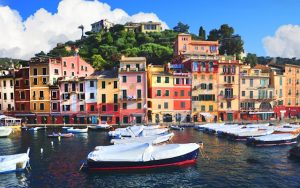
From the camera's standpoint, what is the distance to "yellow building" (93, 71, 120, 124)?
82500 millimetres

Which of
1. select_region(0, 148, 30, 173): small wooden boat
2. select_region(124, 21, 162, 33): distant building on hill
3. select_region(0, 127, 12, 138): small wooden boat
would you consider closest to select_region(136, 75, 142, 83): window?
select_region(0, 127, 12, 138): small wooden boat

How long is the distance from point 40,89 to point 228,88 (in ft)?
162

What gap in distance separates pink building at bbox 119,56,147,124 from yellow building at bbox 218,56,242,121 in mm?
20802

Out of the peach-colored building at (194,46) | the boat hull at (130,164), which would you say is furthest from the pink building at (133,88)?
the peach-colored building at (194,46)

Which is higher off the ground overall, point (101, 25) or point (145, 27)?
point (101, 25)

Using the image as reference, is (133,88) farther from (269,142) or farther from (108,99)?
(269,142)

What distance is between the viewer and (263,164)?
134 feet

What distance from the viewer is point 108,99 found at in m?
82.9

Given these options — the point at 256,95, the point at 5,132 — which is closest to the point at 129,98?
the point at 5,132

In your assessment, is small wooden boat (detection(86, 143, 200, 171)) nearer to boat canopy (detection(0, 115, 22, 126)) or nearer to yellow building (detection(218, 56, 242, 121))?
boat canopy (detection(0, 115, 22, 126))

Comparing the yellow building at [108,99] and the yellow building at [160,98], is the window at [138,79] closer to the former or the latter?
the yellow building at [160,98]

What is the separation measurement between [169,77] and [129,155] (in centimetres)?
4739

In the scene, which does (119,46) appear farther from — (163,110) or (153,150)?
(153,150)

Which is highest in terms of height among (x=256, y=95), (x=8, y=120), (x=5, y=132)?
(x=256, y=95)
